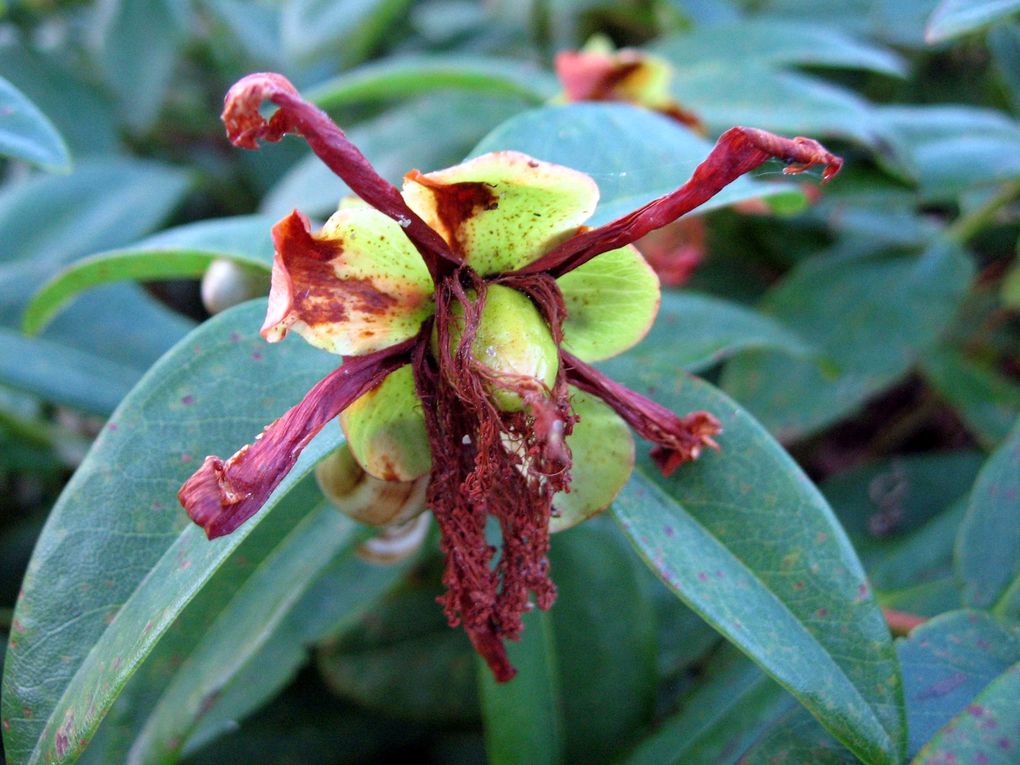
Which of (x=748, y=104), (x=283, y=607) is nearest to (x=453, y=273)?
(x=283, y=607)

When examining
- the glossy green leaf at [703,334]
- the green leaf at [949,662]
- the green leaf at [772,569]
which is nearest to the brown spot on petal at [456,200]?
the green leaf at [772,569]

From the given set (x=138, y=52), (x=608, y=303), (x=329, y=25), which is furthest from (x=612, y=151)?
(x=138, y=52)

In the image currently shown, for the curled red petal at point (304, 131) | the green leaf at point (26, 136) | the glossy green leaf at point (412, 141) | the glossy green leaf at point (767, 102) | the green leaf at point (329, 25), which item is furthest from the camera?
the green leaf at point (329, 25)

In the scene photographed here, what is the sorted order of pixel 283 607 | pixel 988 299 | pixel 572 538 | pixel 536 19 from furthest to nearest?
pixel 536 19 < pixel 988 299 < pixel 572 538 < pixel 283 607

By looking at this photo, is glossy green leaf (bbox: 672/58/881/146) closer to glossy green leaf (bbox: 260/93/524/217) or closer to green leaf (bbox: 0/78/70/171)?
glossy green leaf (bbox: 260/93/524/217)

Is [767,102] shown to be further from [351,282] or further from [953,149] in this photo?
[351,282]

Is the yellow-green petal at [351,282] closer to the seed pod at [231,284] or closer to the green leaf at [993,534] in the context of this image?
the seed pod at [231,284]

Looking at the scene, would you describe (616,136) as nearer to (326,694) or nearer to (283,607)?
(283,607)
